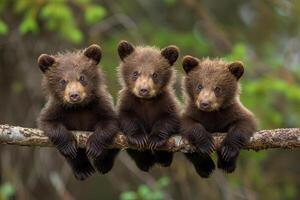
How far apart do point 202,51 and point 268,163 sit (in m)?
3.19

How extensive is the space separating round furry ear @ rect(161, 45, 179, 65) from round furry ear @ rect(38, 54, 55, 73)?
146cm

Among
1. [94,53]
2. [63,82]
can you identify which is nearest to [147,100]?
[94,53]

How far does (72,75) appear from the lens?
1026 cm

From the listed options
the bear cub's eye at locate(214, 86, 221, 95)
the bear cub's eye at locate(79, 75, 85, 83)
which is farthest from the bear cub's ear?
the bear cub's eye at locate(214, 86, 221, 95)

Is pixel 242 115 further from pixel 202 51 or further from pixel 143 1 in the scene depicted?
pixel 143 1

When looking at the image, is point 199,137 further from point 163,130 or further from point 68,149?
point 68,149

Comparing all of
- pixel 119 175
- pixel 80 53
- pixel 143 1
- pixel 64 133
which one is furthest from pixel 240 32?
pixel 64 133

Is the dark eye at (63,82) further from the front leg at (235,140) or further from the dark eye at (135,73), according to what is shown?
the front leg at (235,140)

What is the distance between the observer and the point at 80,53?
10.7 metres

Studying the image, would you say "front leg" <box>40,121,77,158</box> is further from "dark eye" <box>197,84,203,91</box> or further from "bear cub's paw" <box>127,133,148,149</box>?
"dark eye" <box>197,84,203,91</box>

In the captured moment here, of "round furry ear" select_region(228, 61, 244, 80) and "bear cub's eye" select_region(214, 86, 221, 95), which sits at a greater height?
"round furry ear" select_region(228, 61, 244, 80)

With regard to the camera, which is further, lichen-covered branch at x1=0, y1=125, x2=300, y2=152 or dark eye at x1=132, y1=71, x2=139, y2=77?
dark eye at x1=132, y1=71, x2=139, y2=77

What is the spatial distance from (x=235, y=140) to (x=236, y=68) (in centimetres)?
135

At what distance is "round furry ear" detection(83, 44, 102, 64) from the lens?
10.5 meters
